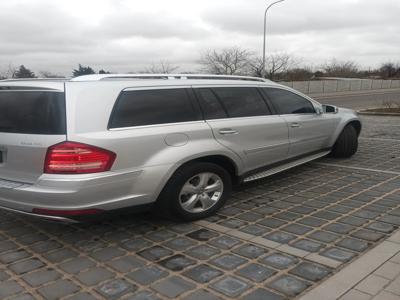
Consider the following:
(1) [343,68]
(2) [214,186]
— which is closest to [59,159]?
(2) [214,186]

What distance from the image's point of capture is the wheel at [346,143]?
23.1 feet

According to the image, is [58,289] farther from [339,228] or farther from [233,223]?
[339,228]

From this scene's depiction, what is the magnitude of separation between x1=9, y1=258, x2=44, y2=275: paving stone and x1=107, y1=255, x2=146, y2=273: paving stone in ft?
1.94

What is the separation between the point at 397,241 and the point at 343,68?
8472cm

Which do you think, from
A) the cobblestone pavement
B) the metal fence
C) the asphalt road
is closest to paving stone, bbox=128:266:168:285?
the cobblestone pavement

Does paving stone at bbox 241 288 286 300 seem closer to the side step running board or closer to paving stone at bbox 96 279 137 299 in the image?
paving stone at bbox 96 279 137 299

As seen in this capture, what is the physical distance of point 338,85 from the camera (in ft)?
156

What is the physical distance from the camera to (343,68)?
271ft

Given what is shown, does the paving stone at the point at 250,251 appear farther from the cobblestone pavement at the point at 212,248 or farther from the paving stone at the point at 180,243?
the paving stone at the point at 180,243

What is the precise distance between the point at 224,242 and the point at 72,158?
153 centimetres

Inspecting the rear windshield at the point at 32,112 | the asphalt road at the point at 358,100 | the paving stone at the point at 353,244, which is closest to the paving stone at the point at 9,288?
the rear windshield at the point at 32,112

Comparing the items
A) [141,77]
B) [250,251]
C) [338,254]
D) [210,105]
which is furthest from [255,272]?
[141,77]

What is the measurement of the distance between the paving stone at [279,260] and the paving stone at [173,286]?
700 mm

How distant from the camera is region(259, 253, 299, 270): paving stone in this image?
3.36 meters
